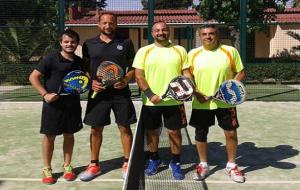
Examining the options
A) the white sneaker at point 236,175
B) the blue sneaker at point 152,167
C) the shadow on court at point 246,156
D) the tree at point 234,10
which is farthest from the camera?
the tree at point 234,10

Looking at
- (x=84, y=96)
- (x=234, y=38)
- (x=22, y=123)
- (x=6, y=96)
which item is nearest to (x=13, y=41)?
(x=6, y=96)

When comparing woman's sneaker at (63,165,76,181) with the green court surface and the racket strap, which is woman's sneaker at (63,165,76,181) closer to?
the green court surface

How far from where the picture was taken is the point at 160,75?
5395 mm

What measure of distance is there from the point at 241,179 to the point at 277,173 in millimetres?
686

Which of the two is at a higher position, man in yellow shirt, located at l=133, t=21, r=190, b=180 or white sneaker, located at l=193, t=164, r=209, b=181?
man in yellow shirt, located at l=133, t=21, r=190, b=180

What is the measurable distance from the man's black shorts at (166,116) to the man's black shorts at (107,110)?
211mm

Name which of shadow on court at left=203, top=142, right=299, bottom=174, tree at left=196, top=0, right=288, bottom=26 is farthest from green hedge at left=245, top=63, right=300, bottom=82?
shadow on court at left=203, top=142, right=299, bottom=174

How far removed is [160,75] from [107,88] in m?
0.66

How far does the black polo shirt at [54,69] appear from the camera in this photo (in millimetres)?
5285

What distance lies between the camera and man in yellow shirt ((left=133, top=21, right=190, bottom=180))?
536cm

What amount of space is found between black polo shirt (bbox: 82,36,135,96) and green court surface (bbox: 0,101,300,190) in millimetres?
1354

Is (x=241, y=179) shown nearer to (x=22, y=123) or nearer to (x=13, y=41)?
(x=22, y=123)

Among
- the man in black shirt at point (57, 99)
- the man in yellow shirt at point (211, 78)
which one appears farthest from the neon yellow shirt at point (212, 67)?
the man in black shirt at point (57, 99)

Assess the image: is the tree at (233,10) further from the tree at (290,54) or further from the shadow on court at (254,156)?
A: the shadow on court at (254,156)
